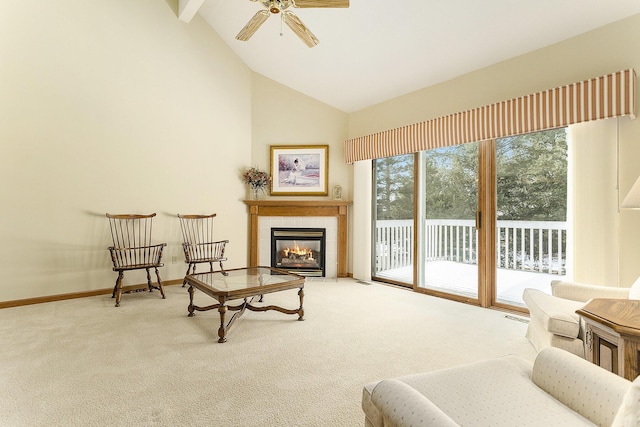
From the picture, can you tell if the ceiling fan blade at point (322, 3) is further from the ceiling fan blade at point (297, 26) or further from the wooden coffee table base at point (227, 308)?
the wooden coffee table base at point (227, 308)

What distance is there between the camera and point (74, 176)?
3918 mm

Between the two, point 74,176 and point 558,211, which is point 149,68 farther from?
point 558,211

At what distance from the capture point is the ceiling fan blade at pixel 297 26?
283 cm

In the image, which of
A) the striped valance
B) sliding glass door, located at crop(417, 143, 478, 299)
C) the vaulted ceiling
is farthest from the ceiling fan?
sliding glass door, located at crop(417, 143, 478, 299)

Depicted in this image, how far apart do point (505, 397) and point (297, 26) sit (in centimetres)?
311

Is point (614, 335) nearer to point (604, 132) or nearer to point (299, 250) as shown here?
point (604, 132)

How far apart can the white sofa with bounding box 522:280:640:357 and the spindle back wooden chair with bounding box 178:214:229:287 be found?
12.1ft

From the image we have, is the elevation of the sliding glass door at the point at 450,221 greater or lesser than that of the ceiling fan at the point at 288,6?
lesser

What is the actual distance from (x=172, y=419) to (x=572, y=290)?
2.84m

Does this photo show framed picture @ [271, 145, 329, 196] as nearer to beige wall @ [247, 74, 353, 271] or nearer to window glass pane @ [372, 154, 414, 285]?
beige wall @ [247, 74, 353, 271]

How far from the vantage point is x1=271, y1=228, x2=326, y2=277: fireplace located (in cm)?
536

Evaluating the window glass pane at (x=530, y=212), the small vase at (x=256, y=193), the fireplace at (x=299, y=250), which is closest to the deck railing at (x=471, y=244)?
the window glass pane at (x=530, y=212)

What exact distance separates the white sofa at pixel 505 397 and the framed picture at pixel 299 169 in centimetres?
430

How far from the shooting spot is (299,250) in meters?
5.42
